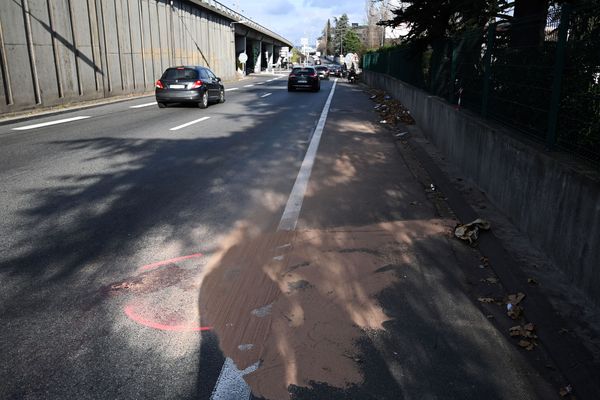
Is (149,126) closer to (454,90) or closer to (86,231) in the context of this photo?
(454,90)

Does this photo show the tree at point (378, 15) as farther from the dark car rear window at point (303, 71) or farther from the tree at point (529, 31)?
the tree at point (529, 31)

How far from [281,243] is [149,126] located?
9.86 meters

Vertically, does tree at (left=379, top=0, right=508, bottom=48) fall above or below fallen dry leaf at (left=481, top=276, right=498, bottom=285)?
above

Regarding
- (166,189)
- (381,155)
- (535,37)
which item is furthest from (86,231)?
(381,155)

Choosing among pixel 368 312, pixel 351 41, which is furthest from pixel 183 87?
pixel 351 41

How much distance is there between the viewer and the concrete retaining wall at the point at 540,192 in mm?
4032

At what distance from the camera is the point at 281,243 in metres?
5.14

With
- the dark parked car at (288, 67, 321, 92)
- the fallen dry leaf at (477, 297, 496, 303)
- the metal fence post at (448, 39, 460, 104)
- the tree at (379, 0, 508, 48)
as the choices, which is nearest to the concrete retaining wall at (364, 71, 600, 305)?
the fallen dry leaf at (477, 297, 496, 303)

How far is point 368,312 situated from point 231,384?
1.29 metres

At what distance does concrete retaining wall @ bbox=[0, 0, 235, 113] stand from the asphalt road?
25.6ft

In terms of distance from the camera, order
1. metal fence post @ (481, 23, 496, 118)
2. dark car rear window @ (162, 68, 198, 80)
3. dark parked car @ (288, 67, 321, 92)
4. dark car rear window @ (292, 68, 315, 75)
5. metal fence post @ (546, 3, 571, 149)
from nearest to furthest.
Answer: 1. metal fence post @ (546, 3, 571, 149)
2. metal fence post @ (481, 23, 496, 118)
3. dark car rear window @ (162, 68, 198, 80)
4. dark parked car @ (288, 67, 321, 92)
5. dark car rear window @ (292, 68, 315, 75)

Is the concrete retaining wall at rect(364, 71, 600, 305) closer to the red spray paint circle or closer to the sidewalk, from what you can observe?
the sidewalk

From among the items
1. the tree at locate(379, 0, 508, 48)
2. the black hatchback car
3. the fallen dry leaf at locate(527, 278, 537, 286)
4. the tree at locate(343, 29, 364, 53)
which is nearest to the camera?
the fallen dry leaf at locate(527, 278, 537, 286)

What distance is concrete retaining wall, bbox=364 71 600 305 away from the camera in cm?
403
